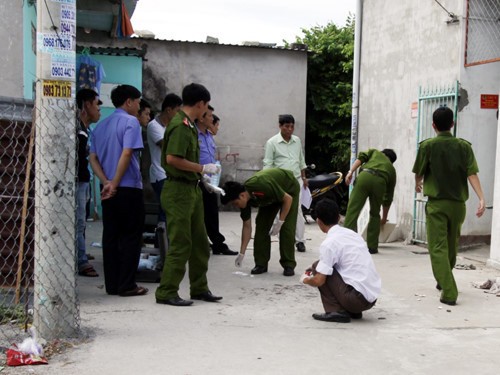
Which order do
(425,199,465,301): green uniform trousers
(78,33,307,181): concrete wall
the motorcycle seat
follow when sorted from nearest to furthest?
(425,199,465,301): green uniform trousers < the motorcycle seat < (78,33,307,181): concrete wall

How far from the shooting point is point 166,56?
14555mm

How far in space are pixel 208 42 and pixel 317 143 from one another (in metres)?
3.67

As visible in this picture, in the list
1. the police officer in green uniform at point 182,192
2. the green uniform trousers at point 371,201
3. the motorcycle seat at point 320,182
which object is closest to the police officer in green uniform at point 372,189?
the green uniform trousers at point 371,201

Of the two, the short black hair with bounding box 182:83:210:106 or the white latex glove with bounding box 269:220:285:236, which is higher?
Result: the short black hair with bounding box 182:83:210:106

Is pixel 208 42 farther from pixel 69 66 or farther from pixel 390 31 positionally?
pixel 69 66

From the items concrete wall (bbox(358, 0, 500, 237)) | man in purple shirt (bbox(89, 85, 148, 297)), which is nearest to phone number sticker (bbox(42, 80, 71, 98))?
man in purple shirt (bbox(89, 85, 148, 297))

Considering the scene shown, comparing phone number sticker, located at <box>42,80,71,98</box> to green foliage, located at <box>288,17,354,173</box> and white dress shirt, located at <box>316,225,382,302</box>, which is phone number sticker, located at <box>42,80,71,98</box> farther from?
green foliage, located at <box>288,17,354,173</box>

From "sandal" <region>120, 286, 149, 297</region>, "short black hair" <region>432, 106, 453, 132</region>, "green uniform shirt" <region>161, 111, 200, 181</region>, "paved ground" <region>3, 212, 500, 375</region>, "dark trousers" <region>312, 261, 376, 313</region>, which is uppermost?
"short black hair" <region>432, 106, 453, 132</region>

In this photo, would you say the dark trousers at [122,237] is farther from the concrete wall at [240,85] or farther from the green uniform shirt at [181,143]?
the concrete wall at [240,85]

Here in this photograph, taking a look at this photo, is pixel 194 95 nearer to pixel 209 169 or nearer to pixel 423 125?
pixel 209 169

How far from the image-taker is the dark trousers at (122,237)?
5.79 meters

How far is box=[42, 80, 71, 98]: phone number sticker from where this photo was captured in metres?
4.40

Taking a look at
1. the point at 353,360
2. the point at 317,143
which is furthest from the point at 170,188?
the point at 317,143

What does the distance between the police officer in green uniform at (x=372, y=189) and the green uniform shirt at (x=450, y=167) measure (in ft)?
8.63
